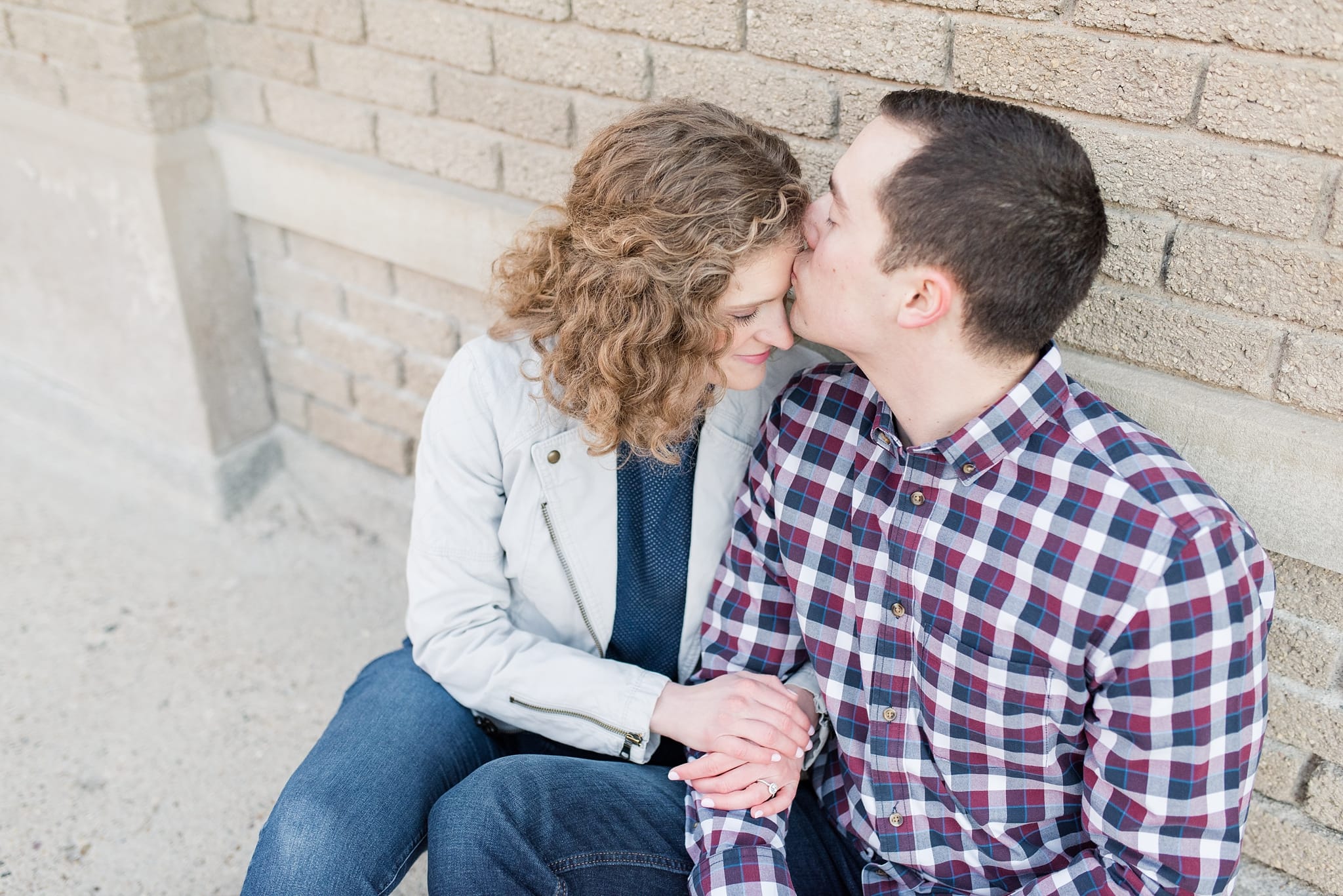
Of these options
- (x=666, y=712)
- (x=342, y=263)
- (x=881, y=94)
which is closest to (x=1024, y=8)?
(x=881, y=94)

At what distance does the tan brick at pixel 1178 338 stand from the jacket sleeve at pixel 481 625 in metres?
0.97

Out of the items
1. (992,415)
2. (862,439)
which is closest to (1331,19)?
(992,415)

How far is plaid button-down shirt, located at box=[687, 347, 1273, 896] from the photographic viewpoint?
4.83 feet

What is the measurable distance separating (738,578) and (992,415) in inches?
23.2

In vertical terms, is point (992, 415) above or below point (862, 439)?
above

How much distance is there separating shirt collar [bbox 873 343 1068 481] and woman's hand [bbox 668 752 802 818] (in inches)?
23.1

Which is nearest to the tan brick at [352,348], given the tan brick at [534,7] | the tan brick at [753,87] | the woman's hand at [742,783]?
the tan brick at [534,7]

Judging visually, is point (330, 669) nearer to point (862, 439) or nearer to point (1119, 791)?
A: point (862, 439)

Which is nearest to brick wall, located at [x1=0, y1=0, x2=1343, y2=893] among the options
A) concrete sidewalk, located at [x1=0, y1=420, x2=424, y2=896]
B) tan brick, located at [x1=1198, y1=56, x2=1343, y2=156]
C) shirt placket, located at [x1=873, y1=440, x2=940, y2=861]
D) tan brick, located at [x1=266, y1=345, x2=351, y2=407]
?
tan brick, located at [x1=1198, y1=56, x2=1343, y2=156]

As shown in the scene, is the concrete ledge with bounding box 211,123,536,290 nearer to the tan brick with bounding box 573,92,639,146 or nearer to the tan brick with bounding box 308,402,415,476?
the tan brick with bounding box 573,92,639,146

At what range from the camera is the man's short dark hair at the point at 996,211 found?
1502 mm

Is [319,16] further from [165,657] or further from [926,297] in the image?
[926,297]

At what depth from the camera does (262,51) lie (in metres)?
2.94

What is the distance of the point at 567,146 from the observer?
8.08 ft
